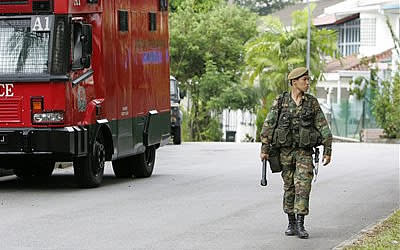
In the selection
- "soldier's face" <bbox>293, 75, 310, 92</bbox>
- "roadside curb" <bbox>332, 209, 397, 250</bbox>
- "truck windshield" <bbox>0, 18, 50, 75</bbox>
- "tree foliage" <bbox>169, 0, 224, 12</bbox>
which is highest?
"tree foliage" <bbox>169, 0, 224, 12</bbox>

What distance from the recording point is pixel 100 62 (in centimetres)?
1842

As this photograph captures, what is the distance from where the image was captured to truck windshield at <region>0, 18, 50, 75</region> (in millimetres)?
17422

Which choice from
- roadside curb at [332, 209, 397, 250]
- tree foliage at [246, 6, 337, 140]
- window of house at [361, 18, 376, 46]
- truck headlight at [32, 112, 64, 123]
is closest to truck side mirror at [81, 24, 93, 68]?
truck headlight at [32, 112, 64, 123]

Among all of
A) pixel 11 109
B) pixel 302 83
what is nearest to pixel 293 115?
pixel 302 83

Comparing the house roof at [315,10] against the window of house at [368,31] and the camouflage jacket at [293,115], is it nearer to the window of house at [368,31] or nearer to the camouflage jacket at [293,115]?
the window of house at [368,31]

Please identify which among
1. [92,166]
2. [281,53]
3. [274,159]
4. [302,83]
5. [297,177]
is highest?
[302,83]

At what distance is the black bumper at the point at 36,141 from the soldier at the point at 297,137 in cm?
538

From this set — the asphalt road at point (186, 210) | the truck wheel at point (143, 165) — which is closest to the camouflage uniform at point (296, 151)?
the asphalt road at point (186, 210)

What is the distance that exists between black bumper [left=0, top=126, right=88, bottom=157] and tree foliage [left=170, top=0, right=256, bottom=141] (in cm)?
3345

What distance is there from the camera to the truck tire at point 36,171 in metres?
20.4

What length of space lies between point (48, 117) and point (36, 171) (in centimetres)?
354

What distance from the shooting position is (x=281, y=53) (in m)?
57.4

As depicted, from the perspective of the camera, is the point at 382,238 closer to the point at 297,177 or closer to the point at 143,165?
the point at 297,177

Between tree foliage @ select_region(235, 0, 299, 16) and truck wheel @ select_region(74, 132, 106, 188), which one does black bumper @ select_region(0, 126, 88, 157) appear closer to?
truck wheel @ select_region(74, 132, 106, 188)
